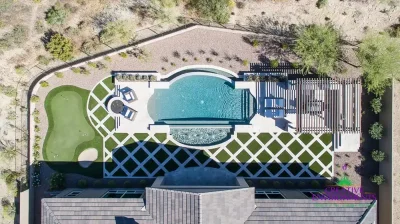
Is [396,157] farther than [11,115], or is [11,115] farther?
[11,115]

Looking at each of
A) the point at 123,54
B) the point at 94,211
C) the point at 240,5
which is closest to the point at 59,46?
the point at 123,54

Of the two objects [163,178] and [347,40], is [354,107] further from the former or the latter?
[163,178]

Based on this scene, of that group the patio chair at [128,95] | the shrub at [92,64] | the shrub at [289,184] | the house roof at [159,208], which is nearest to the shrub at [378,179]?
the shrub at [289,184]

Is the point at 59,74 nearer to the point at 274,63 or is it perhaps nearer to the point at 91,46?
the point at 91,46

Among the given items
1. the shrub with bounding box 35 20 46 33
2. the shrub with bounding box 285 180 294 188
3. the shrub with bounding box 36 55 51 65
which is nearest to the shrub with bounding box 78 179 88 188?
the shrub with bounding box 36 55 51 65

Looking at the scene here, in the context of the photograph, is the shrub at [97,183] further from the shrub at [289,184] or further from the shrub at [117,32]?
the shrub at [289,184]

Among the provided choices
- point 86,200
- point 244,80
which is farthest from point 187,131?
point 86,200
